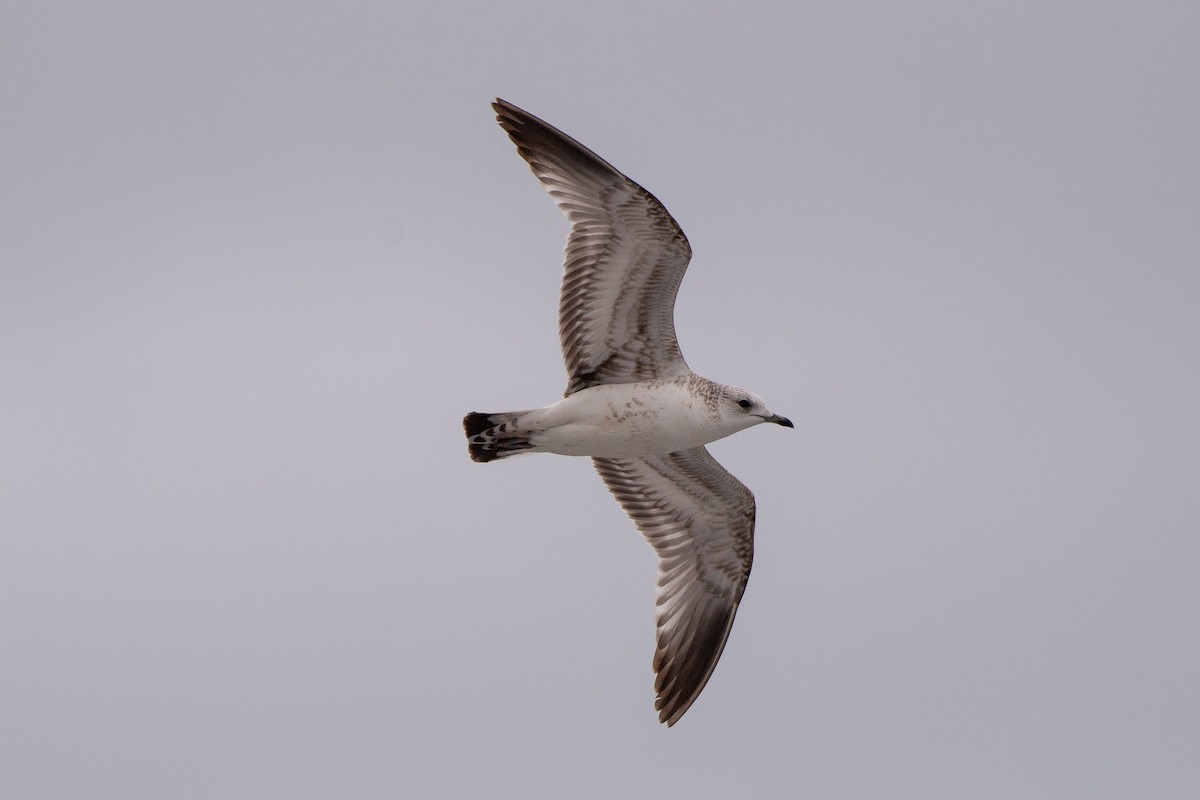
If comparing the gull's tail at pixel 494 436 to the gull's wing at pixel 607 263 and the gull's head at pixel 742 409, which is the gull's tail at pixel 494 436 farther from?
the gull's head at pixel 742 409

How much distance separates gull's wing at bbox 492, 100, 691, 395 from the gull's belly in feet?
0.77

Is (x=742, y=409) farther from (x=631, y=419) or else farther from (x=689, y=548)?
(x=689, y=548)

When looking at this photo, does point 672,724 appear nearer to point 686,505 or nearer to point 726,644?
point 726,644

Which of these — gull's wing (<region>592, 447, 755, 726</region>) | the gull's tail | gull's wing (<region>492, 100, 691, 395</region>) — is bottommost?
gull's wing (<region>592, 447, 755, 726</region>)

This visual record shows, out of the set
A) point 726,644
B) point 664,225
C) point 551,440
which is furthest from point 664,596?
point 664,225

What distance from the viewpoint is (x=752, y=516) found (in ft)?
53.7

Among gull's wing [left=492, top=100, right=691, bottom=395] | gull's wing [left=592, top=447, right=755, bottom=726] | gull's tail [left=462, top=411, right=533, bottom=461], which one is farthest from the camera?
gull's wing [left=592, top=447, right=755, bottom=726]

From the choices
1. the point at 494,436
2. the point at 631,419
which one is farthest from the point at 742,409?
the point at 494,436

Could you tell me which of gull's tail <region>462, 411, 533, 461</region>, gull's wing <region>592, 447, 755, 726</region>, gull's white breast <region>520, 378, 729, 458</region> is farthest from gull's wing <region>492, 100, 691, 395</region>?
gull's wing <region>592, 447, 755, 726</region>

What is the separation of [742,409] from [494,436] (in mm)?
2083

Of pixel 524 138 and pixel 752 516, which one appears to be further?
pixel 752 516

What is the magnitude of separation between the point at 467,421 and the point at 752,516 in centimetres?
301

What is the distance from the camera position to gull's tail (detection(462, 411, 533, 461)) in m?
14.9

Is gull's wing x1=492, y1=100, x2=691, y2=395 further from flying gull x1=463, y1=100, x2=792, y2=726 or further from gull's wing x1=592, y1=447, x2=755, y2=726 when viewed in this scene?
gull's wing x1=592, y1=447, x2=755, y2=726
